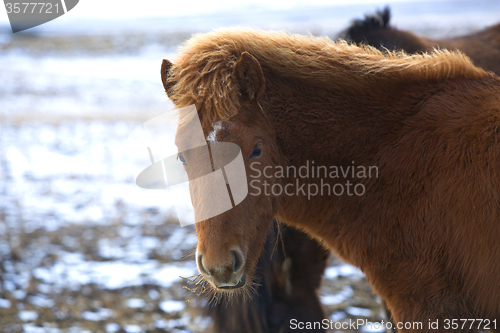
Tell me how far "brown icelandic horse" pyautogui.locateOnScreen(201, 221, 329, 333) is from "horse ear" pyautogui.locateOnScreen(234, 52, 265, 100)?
1.23 m

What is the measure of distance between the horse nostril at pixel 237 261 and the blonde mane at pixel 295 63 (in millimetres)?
668

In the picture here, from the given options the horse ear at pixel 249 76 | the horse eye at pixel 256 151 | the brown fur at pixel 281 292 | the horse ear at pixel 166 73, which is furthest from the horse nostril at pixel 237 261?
the brown fur at pixel 281 292

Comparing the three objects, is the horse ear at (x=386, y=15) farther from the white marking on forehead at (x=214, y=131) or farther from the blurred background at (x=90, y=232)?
the white marking on forehead at (x=214, y=131)

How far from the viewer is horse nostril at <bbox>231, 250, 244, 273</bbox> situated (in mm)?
1632

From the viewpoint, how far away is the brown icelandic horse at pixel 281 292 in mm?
2752

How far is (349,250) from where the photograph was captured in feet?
6.64

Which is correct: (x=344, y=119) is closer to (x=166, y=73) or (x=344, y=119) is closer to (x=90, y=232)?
(x=166, y=73)

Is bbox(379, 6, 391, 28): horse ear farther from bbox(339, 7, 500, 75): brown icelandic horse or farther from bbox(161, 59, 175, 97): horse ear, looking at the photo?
bbox(161, 59, 175, 97): horse ear

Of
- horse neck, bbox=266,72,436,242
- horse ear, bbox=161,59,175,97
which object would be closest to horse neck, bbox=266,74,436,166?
horse neck, bbox=266,72,436,242

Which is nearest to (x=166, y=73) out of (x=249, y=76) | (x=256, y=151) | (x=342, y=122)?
(x=249, y=76)

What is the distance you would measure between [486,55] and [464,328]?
368 centimetres

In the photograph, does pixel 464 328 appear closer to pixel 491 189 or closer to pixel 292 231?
pixel 491 189

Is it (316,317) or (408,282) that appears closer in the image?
(408,282)

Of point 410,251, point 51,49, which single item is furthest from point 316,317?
point 51,49
